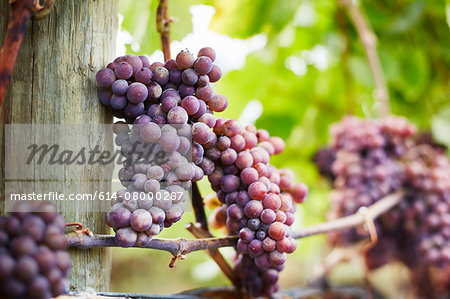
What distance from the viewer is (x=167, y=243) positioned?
594mm

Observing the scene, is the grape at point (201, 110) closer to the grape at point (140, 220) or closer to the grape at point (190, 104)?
the grape at point (190, 104)

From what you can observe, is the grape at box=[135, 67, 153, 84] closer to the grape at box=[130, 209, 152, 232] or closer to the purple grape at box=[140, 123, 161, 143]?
the purple grape at box=[140, 123, 161, 143]

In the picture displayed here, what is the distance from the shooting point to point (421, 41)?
1.78m

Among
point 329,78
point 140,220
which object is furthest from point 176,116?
point 329,78

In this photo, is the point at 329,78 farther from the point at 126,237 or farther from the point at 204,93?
the point at 126,237

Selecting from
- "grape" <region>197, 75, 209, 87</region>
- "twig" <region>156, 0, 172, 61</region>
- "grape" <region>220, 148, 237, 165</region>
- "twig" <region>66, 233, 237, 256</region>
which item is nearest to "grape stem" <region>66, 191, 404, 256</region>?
"twig" <region>66, 233, 237, 256</region>

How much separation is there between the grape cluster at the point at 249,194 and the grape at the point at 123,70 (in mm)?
157

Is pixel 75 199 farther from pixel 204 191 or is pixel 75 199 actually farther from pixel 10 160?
pixel 204 191

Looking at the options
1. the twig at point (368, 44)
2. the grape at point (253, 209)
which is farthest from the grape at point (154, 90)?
the twig at point (368, 44)

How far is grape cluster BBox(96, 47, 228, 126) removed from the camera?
0.58m

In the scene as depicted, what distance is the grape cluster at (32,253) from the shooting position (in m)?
0.40

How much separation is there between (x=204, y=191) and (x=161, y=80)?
0.67 meters

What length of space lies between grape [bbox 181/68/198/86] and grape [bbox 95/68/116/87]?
10 cm

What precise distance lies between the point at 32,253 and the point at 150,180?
18 cm
